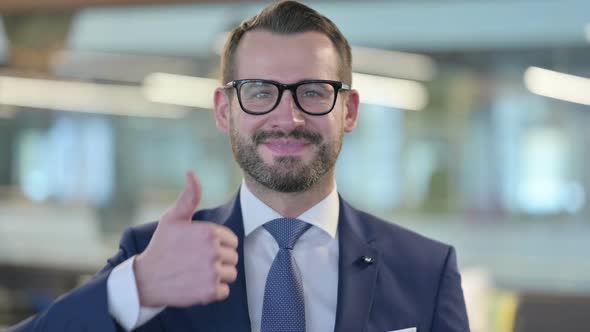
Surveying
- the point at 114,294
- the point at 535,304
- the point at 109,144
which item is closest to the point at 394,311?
the point at 114,294

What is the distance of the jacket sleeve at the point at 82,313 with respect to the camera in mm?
1441

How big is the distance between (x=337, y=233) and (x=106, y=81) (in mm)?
5295

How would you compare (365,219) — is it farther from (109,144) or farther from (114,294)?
(109,144)

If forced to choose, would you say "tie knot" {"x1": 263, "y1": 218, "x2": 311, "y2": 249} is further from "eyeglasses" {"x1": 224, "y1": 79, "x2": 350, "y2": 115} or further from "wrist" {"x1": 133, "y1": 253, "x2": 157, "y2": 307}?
"wrist" {"x1": 133, "y1": 253, "x2": 157, "y2": 307}

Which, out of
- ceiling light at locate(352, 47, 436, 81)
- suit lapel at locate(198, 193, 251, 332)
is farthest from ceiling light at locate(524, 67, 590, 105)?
suit lapel at locate(198, 193, 251, 332)

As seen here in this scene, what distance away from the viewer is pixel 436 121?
6.42 metres

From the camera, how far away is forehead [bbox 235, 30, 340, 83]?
169 centimetres

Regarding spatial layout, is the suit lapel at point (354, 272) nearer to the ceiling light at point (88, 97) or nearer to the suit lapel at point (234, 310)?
the suit lapel at point (234, 310)

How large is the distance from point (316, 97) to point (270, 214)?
0.90 ft

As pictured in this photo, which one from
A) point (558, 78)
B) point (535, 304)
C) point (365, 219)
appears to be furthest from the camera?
point (558, 78)

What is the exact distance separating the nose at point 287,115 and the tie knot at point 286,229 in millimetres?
226

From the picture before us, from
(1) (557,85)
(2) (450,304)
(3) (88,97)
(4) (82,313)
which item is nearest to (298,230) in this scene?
(2) (450,304)

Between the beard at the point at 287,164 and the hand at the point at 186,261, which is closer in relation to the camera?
the hand at the point at 186,261

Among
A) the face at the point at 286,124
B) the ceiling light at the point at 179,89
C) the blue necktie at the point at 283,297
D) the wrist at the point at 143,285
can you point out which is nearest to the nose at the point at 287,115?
the face at the point at 286,124
